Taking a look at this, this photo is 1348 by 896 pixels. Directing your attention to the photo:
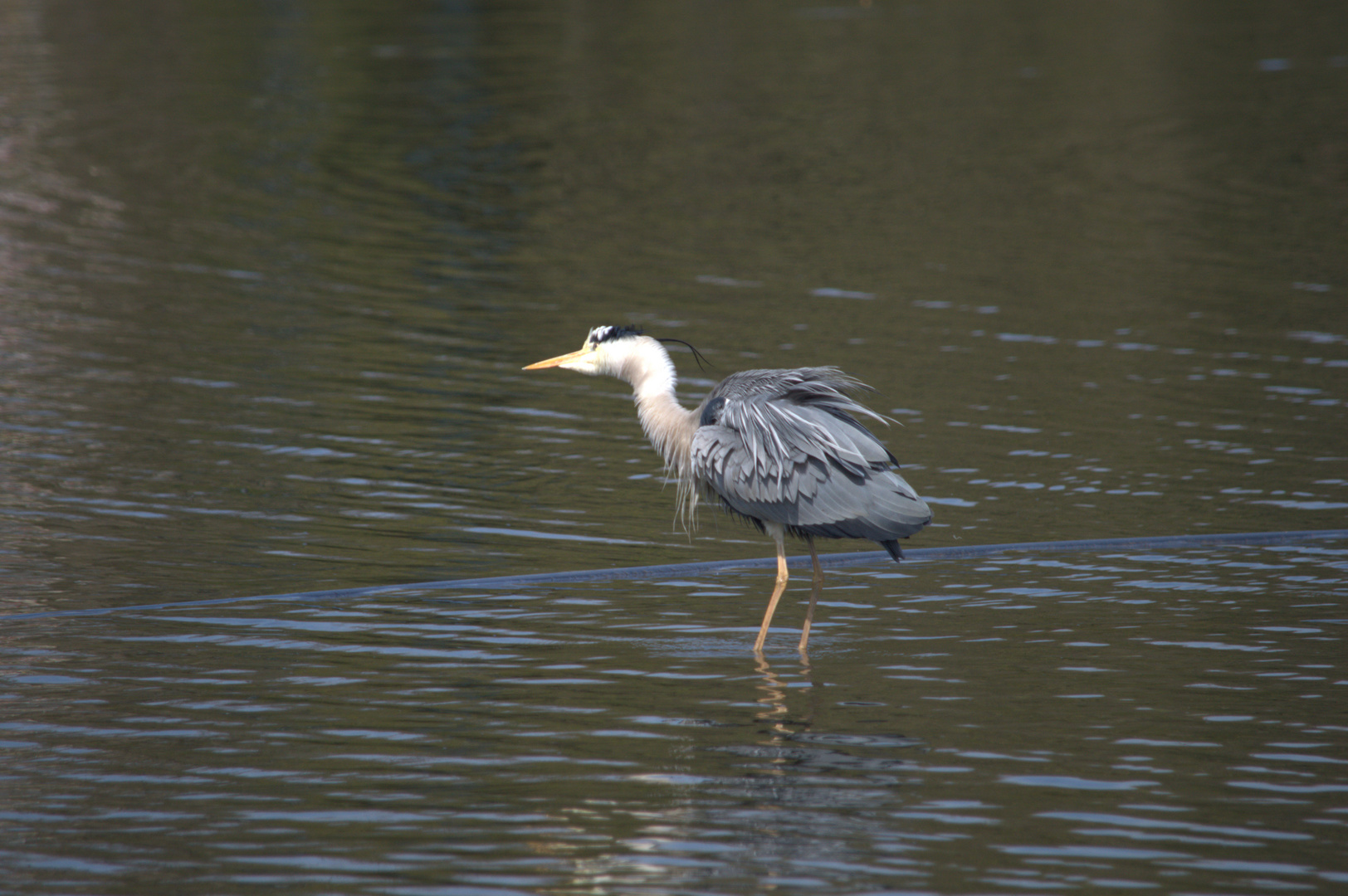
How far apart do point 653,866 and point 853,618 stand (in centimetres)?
375

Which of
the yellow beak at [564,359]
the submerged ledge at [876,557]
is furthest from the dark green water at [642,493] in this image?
the yellow beak at [564,359]

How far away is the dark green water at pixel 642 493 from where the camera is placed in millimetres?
7215

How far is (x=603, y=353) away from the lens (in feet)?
35.1

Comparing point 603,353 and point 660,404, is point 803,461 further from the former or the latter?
point 603,353

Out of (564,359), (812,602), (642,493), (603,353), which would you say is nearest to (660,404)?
A: (603,353)

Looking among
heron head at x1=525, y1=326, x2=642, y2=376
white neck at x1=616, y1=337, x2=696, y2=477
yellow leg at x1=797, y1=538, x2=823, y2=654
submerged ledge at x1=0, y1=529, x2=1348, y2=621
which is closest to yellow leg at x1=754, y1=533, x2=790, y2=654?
yellow leg at x1=797, y1=538, x2=823, y2=654

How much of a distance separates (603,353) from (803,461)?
1.71 m

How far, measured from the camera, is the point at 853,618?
1026 cm

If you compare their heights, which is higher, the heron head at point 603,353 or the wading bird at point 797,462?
the heron head at point 603,353

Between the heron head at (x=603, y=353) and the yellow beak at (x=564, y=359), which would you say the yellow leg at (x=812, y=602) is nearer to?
the heron head at (x=603, y=353)

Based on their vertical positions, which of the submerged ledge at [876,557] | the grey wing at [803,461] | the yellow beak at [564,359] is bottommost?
the submerged ledge at [876,557]

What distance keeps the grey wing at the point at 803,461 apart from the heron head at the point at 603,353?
3.02ft

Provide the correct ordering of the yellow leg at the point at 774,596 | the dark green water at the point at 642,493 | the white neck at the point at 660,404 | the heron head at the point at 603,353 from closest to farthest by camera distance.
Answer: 1. the dark green water at the point at 642,493
2. the yellow leg at the point at 774,596
3. the white neck at the point at 660,404
4. the heron head at the point at 603,353

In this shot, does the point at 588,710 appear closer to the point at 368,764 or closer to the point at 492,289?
the point at 368,764
